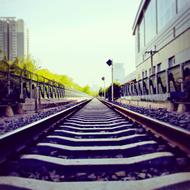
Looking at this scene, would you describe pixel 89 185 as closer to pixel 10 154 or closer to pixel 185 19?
pixel 10 154

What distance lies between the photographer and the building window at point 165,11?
25.3 m

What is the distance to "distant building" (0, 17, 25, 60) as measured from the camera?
32853 mm

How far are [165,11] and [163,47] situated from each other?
12.3 ft

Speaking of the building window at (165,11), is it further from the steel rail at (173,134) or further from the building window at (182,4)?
the steel rail at (173,134)

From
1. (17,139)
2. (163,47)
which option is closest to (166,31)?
(163,47)

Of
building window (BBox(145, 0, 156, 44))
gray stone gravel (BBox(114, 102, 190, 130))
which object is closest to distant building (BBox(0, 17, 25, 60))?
building window (BBox(145, 0, 156, 44))

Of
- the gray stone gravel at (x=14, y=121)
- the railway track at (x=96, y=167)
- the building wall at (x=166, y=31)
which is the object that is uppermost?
the building wall at (x=166, y=31)

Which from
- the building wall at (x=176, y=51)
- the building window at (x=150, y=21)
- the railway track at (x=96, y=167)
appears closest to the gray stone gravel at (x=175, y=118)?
the railway track at (x=96, y=167)

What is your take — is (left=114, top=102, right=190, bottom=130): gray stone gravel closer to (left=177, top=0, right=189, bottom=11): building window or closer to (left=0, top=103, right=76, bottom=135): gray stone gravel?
(left=0, top=103, right=76, bottom=135): gray stone gravel

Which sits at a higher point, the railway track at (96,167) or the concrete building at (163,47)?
the concrete building at (163,47)

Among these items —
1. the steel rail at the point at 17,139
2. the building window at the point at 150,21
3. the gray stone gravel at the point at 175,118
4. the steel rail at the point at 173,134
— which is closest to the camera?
the steel rail at the point at 17,139

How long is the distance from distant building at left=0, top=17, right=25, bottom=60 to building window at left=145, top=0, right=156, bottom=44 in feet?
58.6

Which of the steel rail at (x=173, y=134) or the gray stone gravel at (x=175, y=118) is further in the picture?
the gray stone gravel at (x=175, y=118)

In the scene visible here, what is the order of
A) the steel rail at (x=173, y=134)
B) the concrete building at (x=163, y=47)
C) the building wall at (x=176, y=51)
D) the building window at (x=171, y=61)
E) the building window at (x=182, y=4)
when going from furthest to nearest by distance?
1. the building window at (x=171, y=61)
2. the building window at (x=182, y=4)
3. the building wall at (x=176, y=51)
4. the concrete building at (x=163, y=47)
5. the steel rail at (x=173, y=134)
